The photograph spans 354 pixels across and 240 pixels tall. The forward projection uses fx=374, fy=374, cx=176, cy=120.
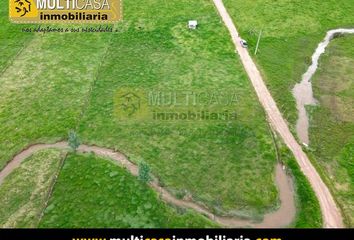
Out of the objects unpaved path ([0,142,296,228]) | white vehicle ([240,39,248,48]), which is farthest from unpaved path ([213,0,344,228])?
unpaved path ([0,142,296,228])

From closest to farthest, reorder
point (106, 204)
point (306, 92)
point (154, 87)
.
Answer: point (106, 204) < point (306, 92) < point (154, 87)

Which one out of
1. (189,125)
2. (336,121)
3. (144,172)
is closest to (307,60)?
(336,121)

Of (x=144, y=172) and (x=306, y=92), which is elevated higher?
(x=306, y=92)

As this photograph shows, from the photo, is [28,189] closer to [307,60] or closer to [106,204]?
[106,204]

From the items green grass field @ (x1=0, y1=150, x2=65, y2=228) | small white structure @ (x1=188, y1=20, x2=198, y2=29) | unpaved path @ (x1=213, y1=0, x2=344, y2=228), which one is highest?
small white structure @ (x1=188, y1=20, x2=198, y2=29)

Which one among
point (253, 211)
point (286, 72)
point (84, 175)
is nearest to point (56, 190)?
point (84, 175)

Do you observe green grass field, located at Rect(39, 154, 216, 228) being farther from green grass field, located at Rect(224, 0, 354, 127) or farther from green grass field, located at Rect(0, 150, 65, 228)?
green grass field, located at Rect(224, 0, 354, 127)

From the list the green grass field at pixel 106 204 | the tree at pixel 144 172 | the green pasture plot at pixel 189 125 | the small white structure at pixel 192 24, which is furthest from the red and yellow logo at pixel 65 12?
the tree at pixel 144 172
